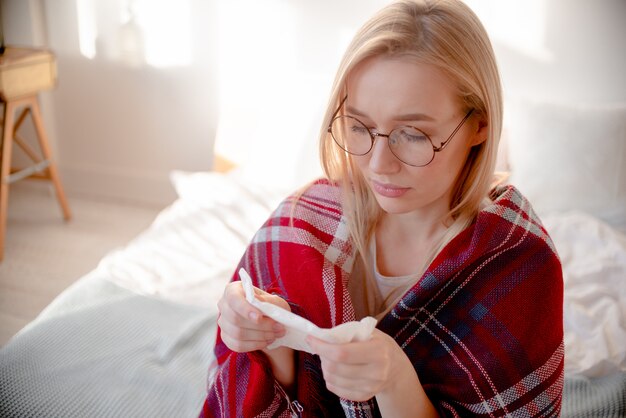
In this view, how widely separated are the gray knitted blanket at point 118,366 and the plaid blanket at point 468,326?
295mm

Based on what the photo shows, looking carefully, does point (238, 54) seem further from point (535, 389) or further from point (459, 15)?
point (535, 389)

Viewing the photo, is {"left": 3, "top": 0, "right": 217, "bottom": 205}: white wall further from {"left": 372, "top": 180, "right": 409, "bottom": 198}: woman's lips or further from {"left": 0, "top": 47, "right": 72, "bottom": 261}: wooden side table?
{"left": 372, "top": 180, "right": 409, "bottom": 198}: woman's lips

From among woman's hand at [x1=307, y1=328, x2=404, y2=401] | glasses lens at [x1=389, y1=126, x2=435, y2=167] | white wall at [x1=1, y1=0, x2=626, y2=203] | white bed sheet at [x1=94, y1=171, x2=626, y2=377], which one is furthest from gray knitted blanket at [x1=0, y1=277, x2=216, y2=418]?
white wall at [x1=1, y1=0, x2=626, y2=203]

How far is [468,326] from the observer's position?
1045 mm

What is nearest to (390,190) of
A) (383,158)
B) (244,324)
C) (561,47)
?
(383,158)

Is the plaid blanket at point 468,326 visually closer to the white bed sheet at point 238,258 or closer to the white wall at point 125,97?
the white bed sheet at point 238,258

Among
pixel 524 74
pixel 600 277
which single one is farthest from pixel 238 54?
pixel 600 277

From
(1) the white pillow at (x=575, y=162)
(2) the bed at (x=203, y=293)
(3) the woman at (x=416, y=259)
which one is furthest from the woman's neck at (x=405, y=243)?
(1) the white pillow at (x=575, y=162)

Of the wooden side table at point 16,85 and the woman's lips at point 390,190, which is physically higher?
the woman's lips at point 390,190

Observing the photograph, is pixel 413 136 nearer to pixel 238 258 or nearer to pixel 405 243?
pixel 405 243

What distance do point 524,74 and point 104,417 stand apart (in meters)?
2.03

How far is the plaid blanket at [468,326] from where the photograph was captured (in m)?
1.02

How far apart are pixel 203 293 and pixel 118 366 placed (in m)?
0.39

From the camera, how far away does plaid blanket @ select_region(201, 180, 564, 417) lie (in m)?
1.02
